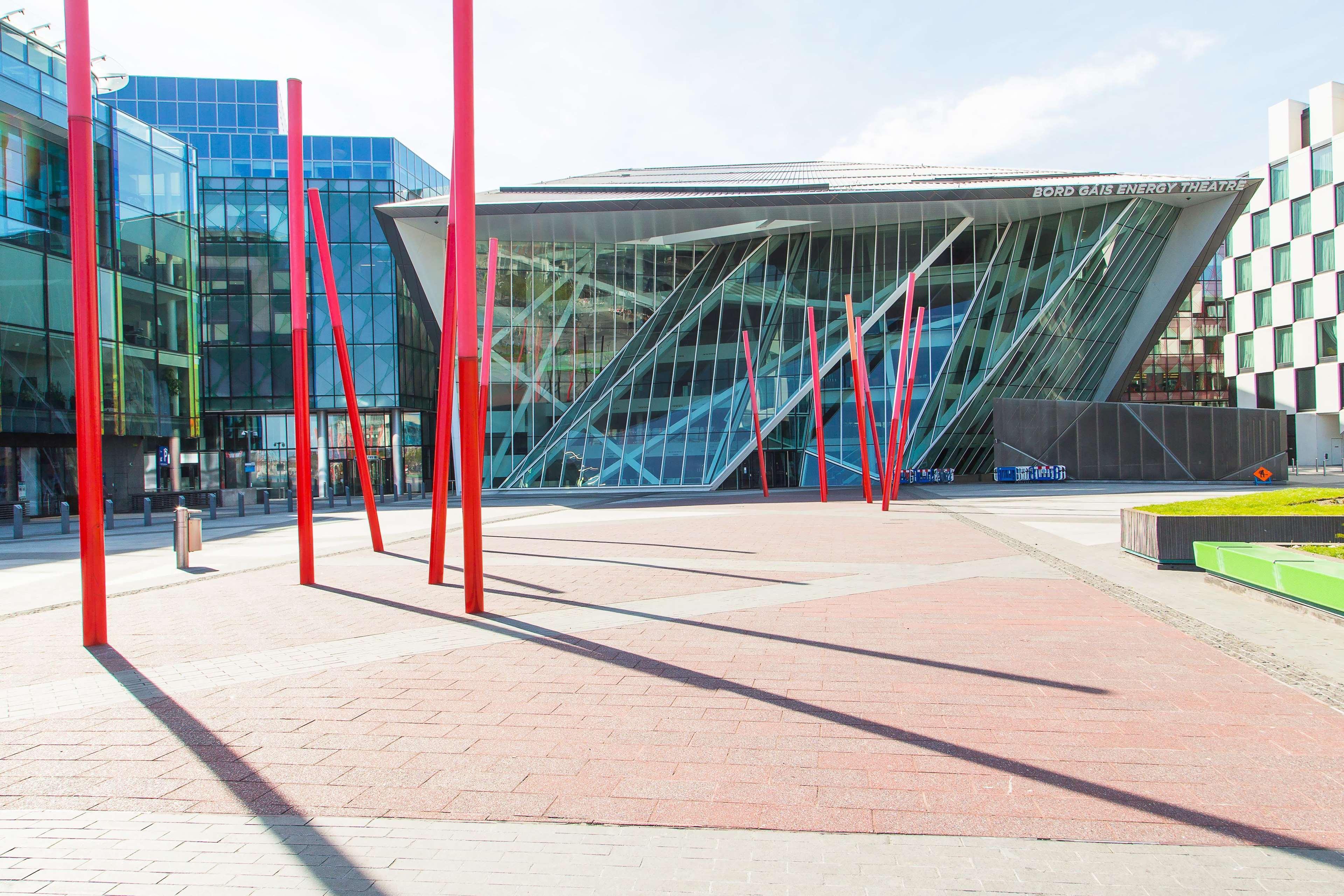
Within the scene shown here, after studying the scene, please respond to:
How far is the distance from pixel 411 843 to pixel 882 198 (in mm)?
31972

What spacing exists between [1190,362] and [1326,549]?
84004mm

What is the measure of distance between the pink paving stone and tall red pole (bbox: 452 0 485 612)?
859mm

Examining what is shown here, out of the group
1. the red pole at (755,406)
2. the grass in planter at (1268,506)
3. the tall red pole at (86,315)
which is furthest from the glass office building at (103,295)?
the grass in planter at (1268,506)

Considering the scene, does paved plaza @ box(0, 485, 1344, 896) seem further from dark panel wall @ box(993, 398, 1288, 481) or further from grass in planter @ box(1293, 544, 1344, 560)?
dark panel wall @ box(993, 398, 1288, 481)

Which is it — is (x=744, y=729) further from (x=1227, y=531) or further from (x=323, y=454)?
(x=323, y=454)

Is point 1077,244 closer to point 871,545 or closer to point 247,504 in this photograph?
point 871,545

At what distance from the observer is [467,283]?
27.9 ft

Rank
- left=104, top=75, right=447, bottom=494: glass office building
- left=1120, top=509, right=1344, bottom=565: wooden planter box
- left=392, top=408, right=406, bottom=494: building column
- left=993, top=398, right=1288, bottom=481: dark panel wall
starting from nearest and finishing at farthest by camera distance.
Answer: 1. left=1120, top=509, right=1344, bottom=565: wooden planter box
2. left=993, top=398, right=1288, bottom=481: dark panel wall
3. left=104, top=75, right=447, bottom=494: glass office building
4. left=392, top=408, right=406, bottom=494: building column

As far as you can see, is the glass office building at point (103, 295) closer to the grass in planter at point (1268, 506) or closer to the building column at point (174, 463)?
the building column at point (174, 463)

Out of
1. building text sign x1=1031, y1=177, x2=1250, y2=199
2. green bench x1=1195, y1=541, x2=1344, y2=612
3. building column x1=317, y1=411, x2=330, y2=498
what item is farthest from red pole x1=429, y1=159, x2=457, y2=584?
building column x1=317, y1=411, x2=330, y2=498

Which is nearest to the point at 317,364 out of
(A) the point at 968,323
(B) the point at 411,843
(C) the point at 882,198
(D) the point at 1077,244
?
(C) the point at 882,198

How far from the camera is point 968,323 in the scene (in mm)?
36500

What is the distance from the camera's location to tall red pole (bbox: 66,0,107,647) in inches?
286

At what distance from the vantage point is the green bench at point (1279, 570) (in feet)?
25.2
